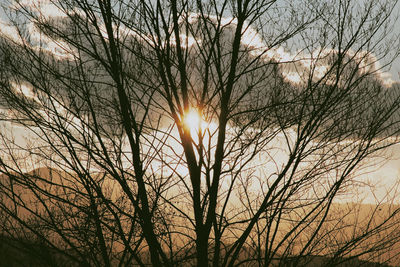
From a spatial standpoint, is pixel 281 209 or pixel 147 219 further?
pixel 281 209

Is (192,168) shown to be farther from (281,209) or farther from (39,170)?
(39,170)

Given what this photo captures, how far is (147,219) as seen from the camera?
15.1 feet

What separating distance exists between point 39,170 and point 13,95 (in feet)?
8.97

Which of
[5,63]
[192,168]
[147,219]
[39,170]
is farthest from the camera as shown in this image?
[39,170]

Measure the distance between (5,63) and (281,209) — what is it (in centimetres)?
476

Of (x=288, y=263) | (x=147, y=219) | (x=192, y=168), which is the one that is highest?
(x=192, y=168)

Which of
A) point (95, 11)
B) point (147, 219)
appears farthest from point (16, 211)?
point (95, 11)

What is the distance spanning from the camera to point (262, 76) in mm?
5582

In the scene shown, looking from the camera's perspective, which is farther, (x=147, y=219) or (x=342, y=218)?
(x=342, y=218)

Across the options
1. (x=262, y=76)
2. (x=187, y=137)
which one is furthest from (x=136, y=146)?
(x=262, y=76)

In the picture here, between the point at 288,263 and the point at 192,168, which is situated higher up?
the point at 192,168

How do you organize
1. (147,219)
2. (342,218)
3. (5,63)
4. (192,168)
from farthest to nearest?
1. (342,218)
2. (5,63)
3. (192,168)
4. (147,219)

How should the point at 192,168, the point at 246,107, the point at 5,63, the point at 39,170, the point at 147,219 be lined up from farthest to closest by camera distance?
the point at 39,170, the point at 246,107, the point at 5,63, the point at 192,168, the point at 147,219

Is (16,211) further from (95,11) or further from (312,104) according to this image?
(312,104)
